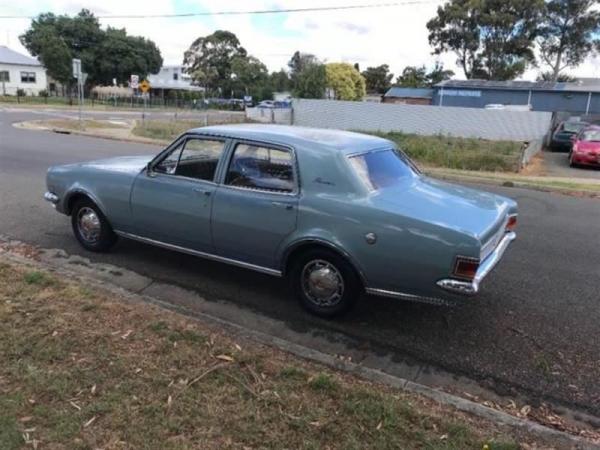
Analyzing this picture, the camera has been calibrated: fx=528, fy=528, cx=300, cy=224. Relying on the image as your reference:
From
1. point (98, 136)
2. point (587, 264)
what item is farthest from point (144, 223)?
point (98, 136)

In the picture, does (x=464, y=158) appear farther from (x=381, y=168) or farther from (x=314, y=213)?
(x=314, y=213)

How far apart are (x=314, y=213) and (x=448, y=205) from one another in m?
1.10

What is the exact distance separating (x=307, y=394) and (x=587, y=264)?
461cm

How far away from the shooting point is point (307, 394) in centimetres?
319

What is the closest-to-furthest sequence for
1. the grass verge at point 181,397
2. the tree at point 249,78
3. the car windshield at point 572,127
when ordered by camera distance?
the grass verge at point 181,397, the car windshield at point 572,127, the tree at point 249,78

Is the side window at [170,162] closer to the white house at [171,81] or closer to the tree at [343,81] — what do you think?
the tree at [343,81]

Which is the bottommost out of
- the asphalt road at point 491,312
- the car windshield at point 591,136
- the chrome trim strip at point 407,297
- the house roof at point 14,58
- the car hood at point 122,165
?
the asphalt road at point 491,312

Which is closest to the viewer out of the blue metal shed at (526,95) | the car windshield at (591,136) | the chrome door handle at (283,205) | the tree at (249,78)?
the chrome door handle at (283,205)

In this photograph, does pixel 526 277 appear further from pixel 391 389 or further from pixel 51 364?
pixel 51 364

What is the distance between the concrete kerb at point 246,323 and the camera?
305cm

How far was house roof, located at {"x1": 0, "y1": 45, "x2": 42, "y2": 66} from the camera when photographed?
62.3m

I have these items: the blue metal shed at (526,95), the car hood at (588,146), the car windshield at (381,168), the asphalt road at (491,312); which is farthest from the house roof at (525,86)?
the car windshield at (381,168)

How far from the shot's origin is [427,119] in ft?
95.1

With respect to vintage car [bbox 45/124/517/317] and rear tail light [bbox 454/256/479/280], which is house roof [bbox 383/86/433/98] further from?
rear tail light [bbox 454/256/479/280]
